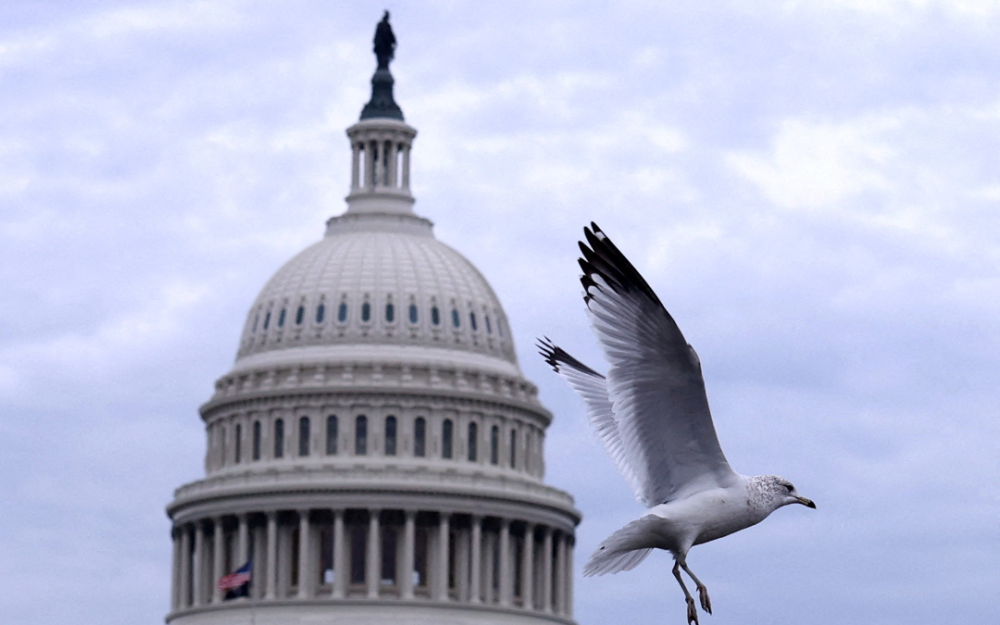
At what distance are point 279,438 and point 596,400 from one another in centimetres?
15532

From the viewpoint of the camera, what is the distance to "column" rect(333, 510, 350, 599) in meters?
176

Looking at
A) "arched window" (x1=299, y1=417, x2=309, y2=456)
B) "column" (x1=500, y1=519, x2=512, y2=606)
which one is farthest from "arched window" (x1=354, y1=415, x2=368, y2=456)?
"column" (x1=500, y1=519, x2=512, y2=606)

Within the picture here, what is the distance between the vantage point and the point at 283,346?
183375 millimetres

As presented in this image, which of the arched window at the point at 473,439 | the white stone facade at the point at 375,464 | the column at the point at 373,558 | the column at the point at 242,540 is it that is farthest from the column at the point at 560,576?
the column at the point at 242,540

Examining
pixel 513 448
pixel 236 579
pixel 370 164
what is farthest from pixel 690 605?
pixel 370 164

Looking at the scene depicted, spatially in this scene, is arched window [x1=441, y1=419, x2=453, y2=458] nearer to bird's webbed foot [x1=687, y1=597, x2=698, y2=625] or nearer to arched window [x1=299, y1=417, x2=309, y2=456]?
arched window [x1=299, y1=417, x2=309, y2=456]

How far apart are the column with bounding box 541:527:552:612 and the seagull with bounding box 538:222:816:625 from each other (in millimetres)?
156508

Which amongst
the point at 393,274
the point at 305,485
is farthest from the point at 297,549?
the point at 393,274

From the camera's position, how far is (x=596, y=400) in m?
28.3

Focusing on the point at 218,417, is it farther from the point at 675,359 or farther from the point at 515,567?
the point at 675,359

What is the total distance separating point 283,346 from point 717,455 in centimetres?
15888

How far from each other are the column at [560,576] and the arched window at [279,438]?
18.7 meters

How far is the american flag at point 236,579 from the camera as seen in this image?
174875 millimetres

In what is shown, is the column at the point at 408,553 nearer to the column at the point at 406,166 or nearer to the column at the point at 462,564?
the column at the point at 462,564
